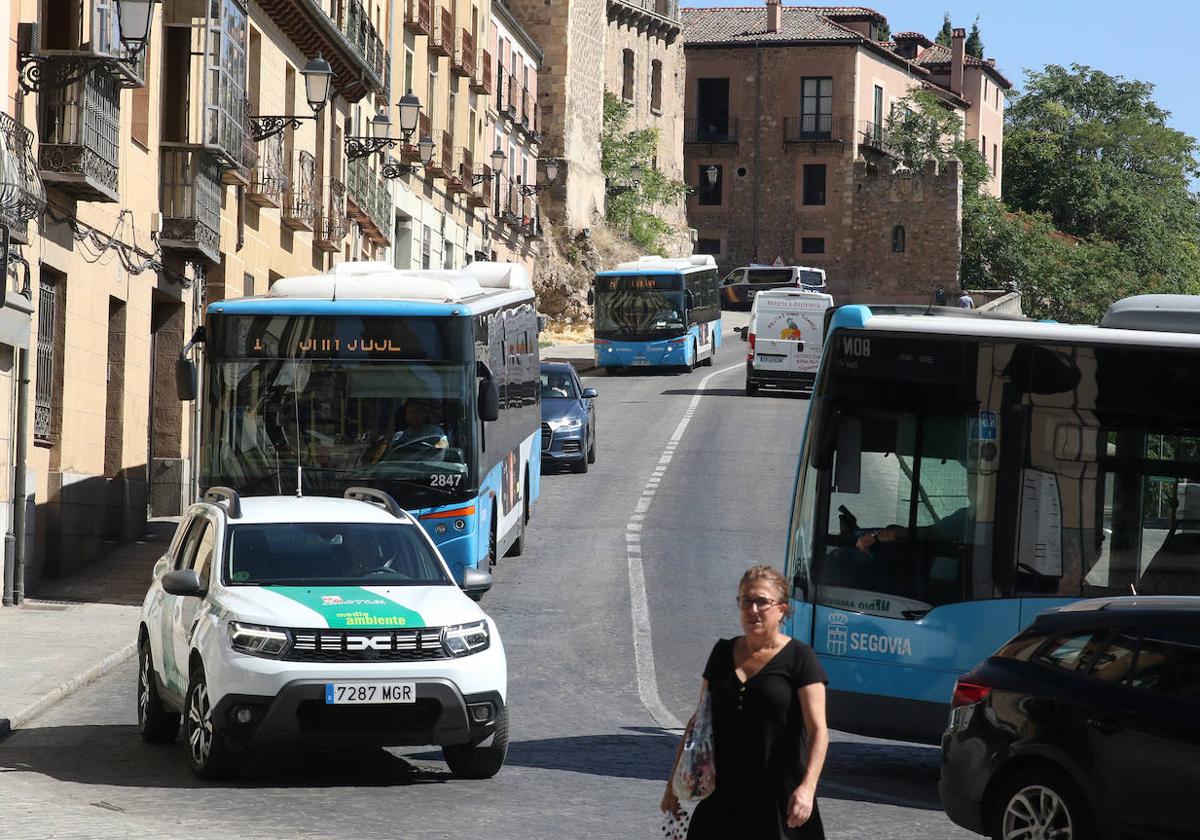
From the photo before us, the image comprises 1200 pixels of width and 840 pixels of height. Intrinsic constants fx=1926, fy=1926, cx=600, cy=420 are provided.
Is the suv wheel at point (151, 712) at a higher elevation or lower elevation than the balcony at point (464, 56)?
lower

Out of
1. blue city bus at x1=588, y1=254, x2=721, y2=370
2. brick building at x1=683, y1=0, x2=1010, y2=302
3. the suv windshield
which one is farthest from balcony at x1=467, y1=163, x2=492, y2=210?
the suv windshield

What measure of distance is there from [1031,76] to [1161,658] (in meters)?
109

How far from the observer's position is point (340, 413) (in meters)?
17.5

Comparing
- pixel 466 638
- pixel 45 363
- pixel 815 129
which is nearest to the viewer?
pixel 466 638

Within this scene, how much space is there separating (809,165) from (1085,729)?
8964cm

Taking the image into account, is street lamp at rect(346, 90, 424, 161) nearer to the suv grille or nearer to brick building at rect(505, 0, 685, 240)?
the suv grille

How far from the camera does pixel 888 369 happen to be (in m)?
12.1

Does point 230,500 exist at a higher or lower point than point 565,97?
lower

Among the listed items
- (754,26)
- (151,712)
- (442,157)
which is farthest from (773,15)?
(151,712)

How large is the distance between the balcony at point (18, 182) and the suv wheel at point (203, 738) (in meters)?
8.66

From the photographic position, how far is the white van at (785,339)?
45688mm

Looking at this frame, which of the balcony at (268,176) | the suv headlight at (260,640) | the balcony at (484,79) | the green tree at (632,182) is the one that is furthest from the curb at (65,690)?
the green tree at (632,182)

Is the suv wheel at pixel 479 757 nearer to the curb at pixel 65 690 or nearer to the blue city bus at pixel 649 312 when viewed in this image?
the curb at pixel 65 690

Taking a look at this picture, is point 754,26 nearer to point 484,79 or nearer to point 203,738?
point 484,79
